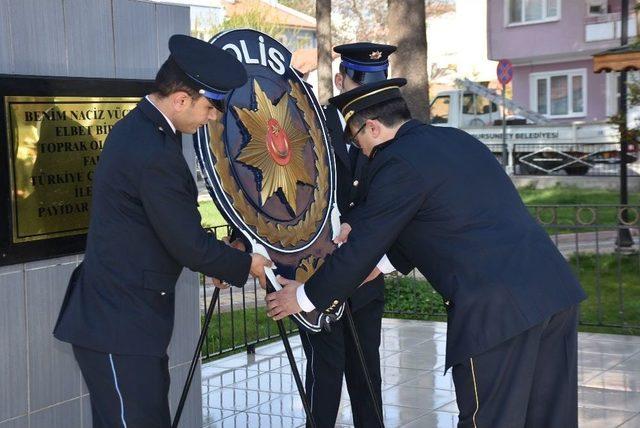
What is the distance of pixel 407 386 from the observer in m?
6.98

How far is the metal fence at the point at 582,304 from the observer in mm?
8766

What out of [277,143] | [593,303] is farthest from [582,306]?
[277,143]

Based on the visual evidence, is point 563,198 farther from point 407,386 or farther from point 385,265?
point 385,265

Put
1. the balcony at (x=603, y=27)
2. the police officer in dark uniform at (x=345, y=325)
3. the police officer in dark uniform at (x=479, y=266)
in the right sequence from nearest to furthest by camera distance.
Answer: the police officer in dark uniform at (x=479, y=266) → the police officer in dark uniform at (x=345, y=325) → the balcony at (x=603, y=27)

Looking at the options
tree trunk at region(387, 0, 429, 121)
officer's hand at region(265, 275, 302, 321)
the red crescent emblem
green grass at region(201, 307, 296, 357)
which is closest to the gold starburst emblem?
the red crescent emblem

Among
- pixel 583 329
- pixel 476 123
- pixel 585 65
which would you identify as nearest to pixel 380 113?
pixel 583 329

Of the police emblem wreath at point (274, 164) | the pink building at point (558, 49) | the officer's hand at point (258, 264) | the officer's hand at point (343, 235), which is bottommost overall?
the officer's hand at point (258, 264)

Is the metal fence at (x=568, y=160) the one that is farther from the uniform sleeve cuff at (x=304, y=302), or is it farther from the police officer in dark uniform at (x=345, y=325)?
the uniform sleeve cuff at (x=304, y=302)

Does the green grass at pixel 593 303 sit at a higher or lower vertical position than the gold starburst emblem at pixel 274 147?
lower

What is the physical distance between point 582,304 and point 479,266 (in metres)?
7.13

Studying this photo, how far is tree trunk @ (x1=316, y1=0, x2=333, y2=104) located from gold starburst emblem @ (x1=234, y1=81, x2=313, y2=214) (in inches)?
601

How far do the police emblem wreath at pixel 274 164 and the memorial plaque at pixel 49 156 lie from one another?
1.03 metres

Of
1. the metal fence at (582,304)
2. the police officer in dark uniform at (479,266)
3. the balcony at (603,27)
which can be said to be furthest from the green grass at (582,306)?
the balcony at (603,27)

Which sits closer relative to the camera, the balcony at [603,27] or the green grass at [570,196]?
the green grass at [570,196]
